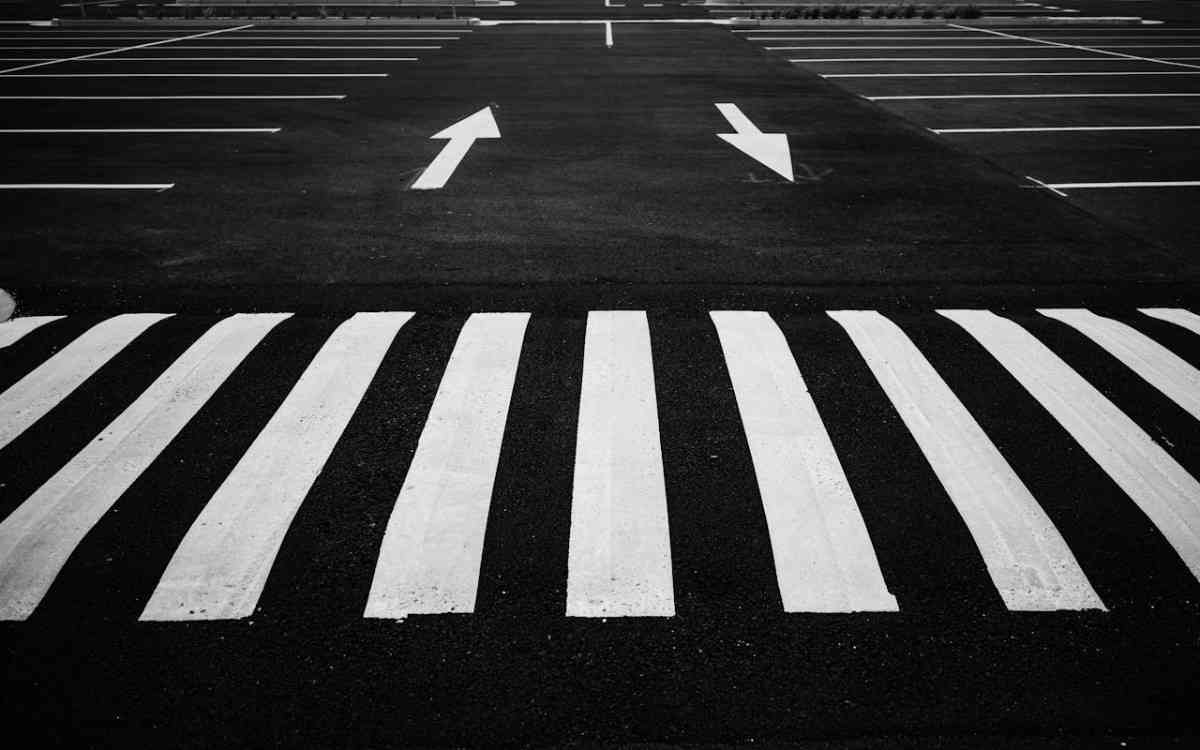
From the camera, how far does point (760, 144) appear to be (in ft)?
37.7

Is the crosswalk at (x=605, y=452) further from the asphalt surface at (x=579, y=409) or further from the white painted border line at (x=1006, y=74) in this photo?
the white painted border line at (x=1006, y=74)

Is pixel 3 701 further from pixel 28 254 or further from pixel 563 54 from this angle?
pixel 563 54

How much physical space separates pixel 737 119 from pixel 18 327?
9.81m

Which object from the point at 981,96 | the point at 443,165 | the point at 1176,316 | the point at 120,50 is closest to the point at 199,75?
the point at 120,50

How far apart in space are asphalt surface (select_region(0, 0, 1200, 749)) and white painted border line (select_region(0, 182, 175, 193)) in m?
0.18

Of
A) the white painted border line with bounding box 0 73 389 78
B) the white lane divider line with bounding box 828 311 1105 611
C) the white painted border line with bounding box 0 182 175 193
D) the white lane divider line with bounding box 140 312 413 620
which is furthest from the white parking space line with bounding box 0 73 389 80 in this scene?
the white lane divider line with bounding box 828 311 1105 611

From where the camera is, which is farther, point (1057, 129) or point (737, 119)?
point (737, 119)

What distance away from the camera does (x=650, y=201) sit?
30.2ft

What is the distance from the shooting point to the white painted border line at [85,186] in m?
9.59

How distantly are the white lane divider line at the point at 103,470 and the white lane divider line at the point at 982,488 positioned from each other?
4353mm

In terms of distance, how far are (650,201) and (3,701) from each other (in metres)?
7.28

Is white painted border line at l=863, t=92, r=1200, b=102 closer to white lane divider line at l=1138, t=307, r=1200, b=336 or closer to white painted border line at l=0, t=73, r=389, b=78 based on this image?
white lane divider line at l=1138, t=307, r=1200, b=336

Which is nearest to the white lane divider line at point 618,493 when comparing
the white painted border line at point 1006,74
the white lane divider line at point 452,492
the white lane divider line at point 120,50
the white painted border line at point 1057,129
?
the white lane divider line at point 452,492

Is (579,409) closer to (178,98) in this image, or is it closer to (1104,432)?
(1104,432)
